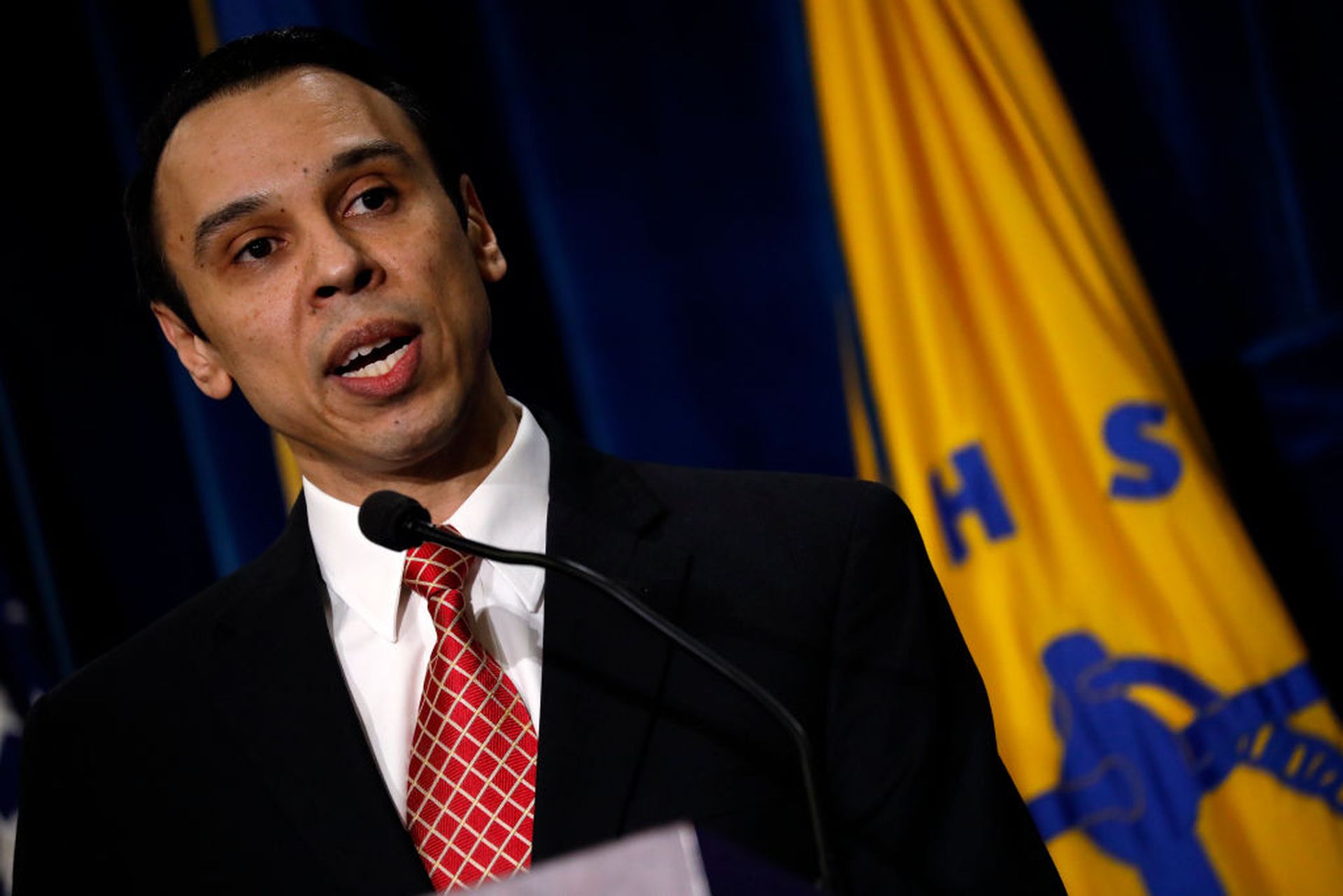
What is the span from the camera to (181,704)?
1.33 metres

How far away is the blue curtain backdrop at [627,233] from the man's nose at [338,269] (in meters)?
0.71

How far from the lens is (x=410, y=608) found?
4.25 ft

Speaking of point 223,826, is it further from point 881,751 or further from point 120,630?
point 120,630

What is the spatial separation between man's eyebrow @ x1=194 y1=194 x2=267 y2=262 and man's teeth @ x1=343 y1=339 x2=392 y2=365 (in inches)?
6.4

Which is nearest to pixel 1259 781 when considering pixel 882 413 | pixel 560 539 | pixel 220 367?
pixel 882 413

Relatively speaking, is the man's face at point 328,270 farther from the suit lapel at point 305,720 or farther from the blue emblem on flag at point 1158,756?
the blue emblem on flag at point 1158,756

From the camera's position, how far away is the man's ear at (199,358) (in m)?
1.47

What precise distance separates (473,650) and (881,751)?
346 mm

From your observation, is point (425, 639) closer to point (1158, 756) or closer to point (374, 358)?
point (374, 358)

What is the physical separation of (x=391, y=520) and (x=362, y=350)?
259mm

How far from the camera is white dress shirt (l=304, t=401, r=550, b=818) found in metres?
1.25

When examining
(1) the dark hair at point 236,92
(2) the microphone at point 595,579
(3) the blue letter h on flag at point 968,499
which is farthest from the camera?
Answer: (3) the blue letter h on flag at point 968,499

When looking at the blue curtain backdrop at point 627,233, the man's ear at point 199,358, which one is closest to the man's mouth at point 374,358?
the man's ear at point 199,358

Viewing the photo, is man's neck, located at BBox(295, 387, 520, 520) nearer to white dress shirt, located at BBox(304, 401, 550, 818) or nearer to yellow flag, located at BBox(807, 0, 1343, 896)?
white dress shirt, located at BBox(304, 401, 550, 818)
